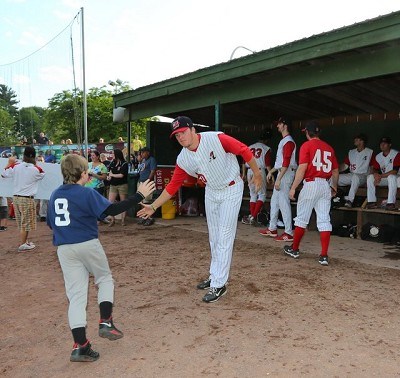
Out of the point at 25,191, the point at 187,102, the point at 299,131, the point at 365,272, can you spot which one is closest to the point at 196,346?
the point at 365,272

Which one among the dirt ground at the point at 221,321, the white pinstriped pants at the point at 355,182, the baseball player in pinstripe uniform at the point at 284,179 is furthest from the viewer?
the white pinstriped pants at the point at 355,182

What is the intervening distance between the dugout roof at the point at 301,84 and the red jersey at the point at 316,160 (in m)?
1.14

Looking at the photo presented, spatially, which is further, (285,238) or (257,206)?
(257,206)

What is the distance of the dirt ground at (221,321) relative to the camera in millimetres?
2668

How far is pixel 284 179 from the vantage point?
6719 mm

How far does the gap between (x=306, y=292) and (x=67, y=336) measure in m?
2.28

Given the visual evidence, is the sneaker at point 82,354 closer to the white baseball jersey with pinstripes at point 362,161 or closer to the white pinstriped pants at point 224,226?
the white pinstriped pants at point 224,226

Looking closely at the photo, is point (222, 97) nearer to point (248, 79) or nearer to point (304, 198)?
point (248, 79)

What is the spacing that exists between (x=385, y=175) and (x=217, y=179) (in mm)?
4450

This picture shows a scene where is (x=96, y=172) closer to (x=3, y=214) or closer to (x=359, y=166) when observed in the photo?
(x=3, y=214)

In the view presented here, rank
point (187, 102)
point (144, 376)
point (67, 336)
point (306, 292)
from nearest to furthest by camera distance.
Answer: point (144, 376)
point (67, 336)
point (306, 292)
point (187, 102)

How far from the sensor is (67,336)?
3.23 metres

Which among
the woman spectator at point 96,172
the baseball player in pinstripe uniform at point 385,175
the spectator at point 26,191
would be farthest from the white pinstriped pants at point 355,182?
the spectator at point 26,191

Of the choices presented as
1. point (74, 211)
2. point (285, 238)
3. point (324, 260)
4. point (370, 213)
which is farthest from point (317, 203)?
point (74, 211)
